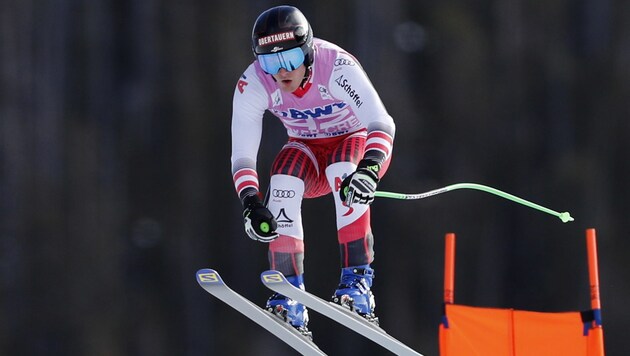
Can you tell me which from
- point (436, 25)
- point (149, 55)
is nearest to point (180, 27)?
point (149, 55)

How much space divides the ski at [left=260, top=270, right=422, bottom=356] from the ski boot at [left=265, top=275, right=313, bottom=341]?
23 centimetres

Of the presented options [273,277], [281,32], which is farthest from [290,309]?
[281,32]

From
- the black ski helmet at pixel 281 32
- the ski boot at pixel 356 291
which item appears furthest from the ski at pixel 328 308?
the black ski helmet at pixel 281 32

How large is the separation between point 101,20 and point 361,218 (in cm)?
682

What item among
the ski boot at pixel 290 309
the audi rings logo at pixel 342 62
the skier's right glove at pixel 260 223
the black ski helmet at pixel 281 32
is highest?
the black ski helmet at pixel 281 32

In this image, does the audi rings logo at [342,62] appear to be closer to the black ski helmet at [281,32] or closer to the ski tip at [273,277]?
the black ski helmet at [281,32]

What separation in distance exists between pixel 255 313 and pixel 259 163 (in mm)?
5742

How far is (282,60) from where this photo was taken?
500 centimetres

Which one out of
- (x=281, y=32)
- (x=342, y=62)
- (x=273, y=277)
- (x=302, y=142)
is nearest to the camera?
(x=273, y=277)

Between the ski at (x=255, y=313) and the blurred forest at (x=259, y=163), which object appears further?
the blurred forest at (x=259, y=163)

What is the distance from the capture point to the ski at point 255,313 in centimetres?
499

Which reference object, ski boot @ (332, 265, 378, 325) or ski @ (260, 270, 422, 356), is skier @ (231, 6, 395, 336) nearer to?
ski boot @ (332, 265, 378, 325)

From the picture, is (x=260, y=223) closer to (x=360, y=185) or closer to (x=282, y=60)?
(x=360, y=185)

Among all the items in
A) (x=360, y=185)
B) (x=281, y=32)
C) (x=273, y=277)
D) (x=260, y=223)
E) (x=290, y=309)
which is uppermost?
(x=281, y=32)
